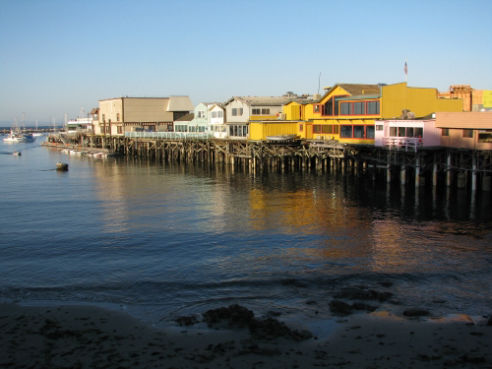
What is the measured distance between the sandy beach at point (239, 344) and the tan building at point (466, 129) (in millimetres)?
25934

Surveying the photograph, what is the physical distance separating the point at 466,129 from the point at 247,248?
23629 mm

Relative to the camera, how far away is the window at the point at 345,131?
180 feet

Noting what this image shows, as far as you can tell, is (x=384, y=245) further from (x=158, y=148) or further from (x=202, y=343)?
(x=158, y=148)

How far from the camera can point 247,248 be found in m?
27.6

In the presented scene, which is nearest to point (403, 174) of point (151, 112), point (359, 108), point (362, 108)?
point (362, 108)

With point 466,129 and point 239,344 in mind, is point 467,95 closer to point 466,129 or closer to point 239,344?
point 466,129

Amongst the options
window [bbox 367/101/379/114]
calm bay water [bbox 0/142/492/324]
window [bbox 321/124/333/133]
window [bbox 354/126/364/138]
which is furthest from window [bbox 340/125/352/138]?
calm bay water [bbox 0/142/492/324]

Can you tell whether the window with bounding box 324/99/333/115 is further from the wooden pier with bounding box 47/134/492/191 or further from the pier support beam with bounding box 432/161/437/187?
the pier support beam with bounding box 432/161/437/187

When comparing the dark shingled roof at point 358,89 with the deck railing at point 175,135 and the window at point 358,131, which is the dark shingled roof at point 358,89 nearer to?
the window at point 358,131

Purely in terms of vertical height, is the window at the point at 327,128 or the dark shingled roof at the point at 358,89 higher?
the dark shingled roof at the point at 358,89

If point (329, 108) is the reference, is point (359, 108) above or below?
below

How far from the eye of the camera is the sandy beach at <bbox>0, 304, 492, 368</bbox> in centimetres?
1425

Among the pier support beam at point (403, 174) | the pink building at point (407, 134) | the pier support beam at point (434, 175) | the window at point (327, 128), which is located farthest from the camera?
the window at point (327, 128)

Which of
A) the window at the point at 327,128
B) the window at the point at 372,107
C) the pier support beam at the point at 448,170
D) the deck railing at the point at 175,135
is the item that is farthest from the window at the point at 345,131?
the deck railing at the point at 175,135
